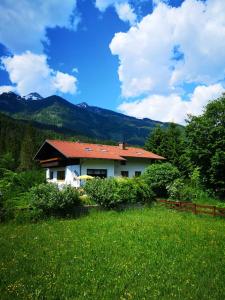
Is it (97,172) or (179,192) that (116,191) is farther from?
(97,172)

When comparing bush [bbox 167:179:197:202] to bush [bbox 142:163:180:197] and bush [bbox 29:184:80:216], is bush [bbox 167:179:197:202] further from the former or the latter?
bush [bbox 29:184:80:216]

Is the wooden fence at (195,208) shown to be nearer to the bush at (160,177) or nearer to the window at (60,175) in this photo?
the bush at (160,177)

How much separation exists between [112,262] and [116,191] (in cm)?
1343

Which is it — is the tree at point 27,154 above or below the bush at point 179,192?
above

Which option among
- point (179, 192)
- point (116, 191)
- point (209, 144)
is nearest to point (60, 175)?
point (179, 192)

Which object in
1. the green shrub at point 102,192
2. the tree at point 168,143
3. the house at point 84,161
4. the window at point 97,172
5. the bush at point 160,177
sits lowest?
the green shrub at point 102,192

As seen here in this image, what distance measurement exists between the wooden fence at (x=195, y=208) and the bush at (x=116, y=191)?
1741 millimetres

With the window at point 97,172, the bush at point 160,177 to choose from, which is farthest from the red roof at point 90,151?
the bush at point 160,177

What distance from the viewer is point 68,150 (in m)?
35.8

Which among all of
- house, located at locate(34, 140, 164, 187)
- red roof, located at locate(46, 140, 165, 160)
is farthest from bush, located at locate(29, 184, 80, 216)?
red roof, located at locate(46, 140, 165, 160)

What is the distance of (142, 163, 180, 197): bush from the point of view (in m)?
29.5

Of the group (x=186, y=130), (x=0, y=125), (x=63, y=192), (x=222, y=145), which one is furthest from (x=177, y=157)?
(x=0, y=125)

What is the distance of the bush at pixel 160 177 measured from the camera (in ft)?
96.9

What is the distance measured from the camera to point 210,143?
30.5m
